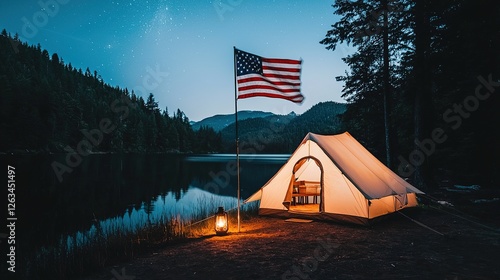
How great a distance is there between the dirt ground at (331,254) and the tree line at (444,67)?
6.49m

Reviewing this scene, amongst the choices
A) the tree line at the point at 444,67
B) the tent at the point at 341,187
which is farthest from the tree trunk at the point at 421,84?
the tent at the point at 341,187

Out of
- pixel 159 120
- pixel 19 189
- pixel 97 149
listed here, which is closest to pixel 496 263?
pixel 19 189

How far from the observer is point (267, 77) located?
7805 mm

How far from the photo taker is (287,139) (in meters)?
169

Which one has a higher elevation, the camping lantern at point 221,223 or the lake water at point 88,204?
the camping lantern at point 221,223

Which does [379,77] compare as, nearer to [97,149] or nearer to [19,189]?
[19,189]

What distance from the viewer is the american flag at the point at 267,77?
7.61 m

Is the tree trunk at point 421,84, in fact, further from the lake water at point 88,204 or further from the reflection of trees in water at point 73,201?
the reflection of trees in water at point 73,201

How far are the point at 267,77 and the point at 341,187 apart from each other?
3663 mm

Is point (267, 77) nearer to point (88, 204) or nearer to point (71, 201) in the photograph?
point (88, 204)

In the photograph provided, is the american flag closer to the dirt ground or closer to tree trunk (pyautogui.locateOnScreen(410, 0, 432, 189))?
the dirt ground

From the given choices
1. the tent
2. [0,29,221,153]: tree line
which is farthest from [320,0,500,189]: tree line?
[0,29,221,153]: tree line

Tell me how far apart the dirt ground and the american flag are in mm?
3437

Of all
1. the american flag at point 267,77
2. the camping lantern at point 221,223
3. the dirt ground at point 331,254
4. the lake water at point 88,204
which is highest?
the american flag at point 267,77
